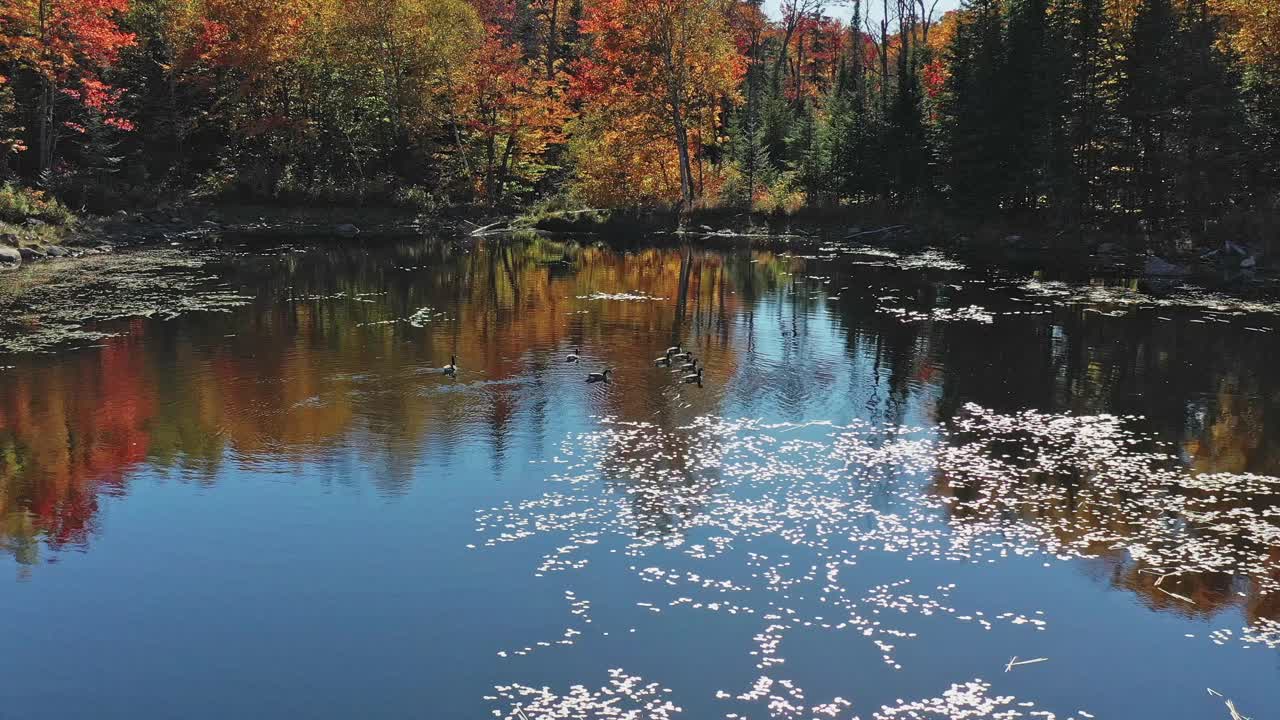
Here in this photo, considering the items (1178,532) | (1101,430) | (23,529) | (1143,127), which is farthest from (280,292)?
(1143,127)

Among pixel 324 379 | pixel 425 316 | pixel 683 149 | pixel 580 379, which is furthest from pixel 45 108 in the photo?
pixel 580 379

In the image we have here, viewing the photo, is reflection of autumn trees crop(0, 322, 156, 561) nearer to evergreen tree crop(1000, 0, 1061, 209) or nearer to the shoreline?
the shoreline

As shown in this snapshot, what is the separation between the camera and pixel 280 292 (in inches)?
1228

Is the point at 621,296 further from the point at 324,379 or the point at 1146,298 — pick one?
the point at 1146,298

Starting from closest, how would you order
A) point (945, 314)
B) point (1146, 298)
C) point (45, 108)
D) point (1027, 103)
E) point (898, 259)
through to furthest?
point (945, 314) < point (1146, 298) < point (898, 259) < point (1027, 103) < point (45, 108)

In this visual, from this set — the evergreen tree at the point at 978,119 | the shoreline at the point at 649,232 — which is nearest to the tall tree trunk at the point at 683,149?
the shoreline at the point at 649,232

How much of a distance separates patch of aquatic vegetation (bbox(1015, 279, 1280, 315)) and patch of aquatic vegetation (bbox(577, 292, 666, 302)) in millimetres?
12018

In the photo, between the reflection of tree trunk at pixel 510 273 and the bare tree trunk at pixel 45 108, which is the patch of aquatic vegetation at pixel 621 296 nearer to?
the reflection of tree trunk at pixel 510 273

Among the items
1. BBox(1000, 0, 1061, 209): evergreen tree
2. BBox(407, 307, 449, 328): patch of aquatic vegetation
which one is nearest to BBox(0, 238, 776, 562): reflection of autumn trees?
BBox(407, 307, 449, 328): patch of aquatic vegetation

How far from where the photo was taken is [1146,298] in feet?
97.5

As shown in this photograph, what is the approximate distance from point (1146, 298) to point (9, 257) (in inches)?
1540

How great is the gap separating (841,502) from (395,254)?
3395 cm

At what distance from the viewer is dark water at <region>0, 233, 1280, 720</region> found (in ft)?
28.5

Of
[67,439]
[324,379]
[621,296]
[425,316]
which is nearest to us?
[67,439]
